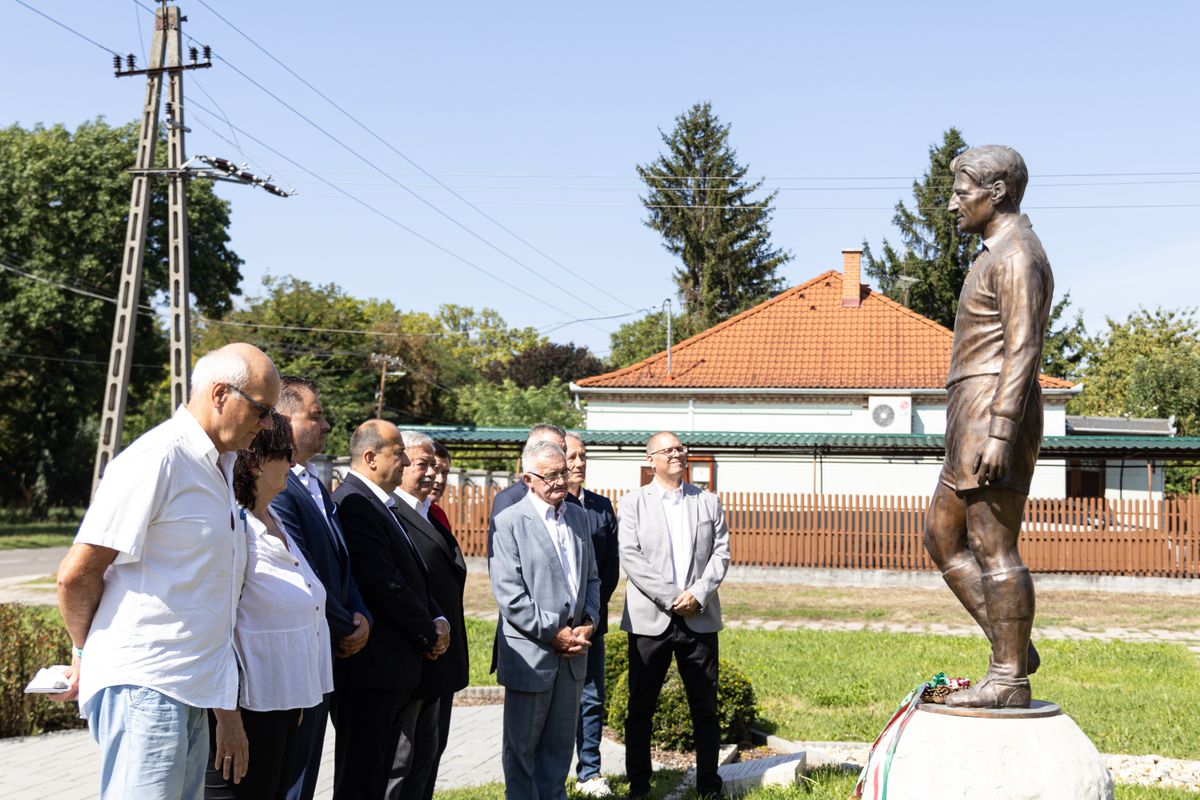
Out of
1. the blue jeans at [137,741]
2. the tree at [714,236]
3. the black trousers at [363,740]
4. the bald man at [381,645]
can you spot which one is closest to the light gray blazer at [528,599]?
the bald man at [381,645]

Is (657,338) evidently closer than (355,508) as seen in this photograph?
No

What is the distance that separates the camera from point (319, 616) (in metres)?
4.32

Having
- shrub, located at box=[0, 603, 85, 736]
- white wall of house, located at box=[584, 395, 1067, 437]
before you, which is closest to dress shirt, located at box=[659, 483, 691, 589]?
shrub, located at box=[0, 603, 85, 736]

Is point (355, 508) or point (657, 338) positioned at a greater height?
point (657, 338)

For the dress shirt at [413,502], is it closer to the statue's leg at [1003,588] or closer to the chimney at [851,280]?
the statue's leg at [1003,588]

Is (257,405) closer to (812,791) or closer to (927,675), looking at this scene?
(812,791)

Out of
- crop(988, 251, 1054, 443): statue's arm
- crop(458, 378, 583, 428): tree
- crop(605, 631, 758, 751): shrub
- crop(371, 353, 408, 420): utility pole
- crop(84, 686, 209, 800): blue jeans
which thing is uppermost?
crop(371, 353, 408, 420): utility pole

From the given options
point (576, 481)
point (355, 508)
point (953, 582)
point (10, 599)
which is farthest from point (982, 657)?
point (10, 599)

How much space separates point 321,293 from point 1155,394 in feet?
119

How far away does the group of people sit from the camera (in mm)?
3312

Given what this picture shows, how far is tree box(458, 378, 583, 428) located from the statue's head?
44.5 meters

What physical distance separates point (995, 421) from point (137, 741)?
137 inches

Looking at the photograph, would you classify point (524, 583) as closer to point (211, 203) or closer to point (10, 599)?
point (10, 599)

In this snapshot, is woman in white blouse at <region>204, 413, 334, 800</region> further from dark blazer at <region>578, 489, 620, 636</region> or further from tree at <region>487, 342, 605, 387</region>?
tree at <region>487, 342, 605, 387</region>
